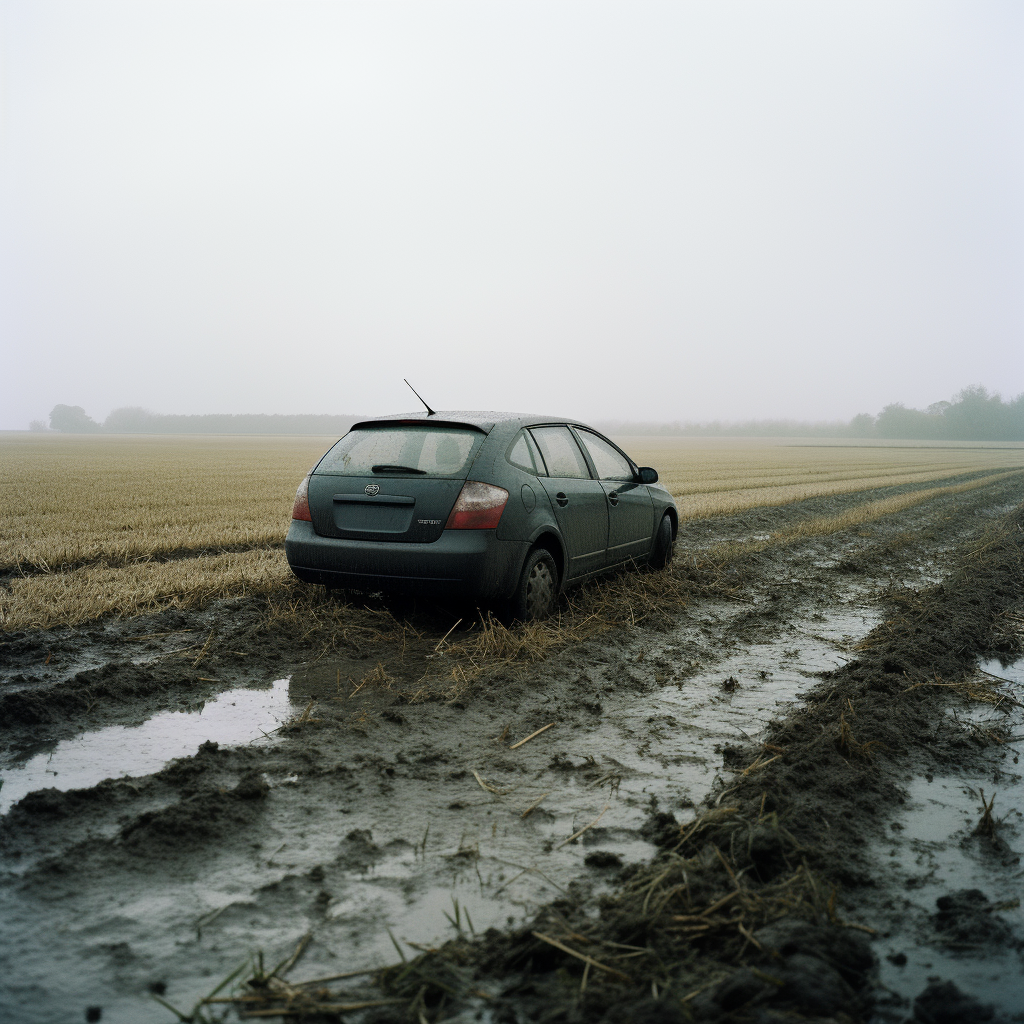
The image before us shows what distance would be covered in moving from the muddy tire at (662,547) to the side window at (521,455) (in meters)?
2.39

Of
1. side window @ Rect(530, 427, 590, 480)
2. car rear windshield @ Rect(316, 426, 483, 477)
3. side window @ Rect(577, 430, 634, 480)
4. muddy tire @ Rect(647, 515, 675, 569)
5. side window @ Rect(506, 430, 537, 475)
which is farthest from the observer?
muddy tire @ Rect(647, 515, 675, 569)

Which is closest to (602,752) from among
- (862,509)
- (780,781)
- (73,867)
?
(780,781)

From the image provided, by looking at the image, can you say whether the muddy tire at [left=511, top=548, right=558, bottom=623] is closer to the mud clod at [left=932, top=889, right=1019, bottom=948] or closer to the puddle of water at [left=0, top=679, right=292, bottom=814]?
the puddle of water at [left=0, top=679, right=292, bottom=814]

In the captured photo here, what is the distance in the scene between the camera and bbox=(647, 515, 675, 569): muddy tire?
26.7 ft

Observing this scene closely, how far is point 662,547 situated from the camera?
8.24 metres

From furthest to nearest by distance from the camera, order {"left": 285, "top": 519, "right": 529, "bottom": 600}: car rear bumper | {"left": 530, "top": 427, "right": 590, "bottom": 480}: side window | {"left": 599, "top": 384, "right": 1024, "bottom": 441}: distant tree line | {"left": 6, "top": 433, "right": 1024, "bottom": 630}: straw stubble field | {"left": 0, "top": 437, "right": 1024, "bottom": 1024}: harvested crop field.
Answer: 1. {"left": 599, "top": 384, "right": 1024, "bottom": 441}: distant tree line
2. {"left": 6, "top": 433, "right": 1024, "bottom": 630}: straw stubble field
3. {"left": 530, "top": 427, "right": 590, "bottom": 480}: side window
4. {"left": 285, "top": 519, "right": 529, "bottom": 600}: car rear bumper
5. {"left": 0, "top": 437, "right": 1024, "bottom": 1024}: harvested crop field

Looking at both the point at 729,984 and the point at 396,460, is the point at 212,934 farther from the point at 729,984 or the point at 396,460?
the point at 396,460

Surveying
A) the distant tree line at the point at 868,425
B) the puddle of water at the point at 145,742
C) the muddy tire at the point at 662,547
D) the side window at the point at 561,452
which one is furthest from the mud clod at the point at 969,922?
the distant tree line at the point at 868,425

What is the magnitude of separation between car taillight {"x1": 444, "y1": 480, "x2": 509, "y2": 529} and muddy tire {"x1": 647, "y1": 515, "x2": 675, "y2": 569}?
2.94m

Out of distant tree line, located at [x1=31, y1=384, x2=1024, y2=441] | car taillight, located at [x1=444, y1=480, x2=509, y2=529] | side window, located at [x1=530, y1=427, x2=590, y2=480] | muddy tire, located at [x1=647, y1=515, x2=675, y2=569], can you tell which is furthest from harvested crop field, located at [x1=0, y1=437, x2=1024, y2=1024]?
distant tree line, located at [x1=31, y1=384, x2=1024, y2=441]

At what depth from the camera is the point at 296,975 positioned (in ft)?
7.21

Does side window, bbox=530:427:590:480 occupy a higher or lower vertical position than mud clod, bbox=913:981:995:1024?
higher

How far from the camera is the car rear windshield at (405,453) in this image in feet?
18.7

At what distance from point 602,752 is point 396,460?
274cm
